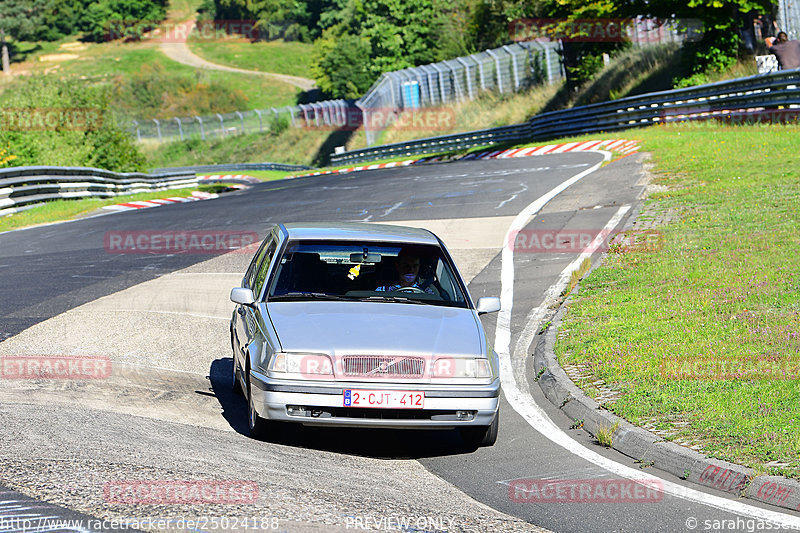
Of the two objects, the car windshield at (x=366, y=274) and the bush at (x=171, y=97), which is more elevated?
the car windshield at (x=366, y=274)

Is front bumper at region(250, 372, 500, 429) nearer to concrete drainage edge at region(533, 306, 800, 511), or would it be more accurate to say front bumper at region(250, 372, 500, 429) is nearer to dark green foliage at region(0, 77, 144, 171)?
concrete drainage edge at region(533, 306, 800, 511)

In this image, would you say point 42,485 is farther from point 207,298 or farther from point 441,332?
point 207,298

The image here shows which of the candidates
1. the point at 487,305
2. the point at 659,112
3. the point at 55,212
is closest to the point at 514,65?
the point at 659,112

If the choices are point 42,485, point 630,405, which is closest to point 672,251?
point 630,405

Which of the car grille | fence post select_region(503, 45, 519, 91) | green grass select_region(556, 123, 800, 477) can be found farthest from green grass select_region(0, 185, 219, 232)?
fence post select_region(503, 45, 519, 91)

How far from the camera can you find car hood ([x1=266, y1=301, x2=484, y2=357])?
6723 mm

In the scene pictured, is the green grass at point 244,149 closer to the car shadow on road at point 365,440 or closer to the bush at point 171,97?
the bush at point 171,97

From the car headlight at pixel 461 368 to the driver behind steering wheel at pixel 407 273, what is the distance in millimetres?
1212

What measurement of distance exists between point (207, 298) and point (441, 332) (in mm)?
6764

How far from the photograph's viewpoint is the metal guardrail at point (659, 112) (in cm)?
2689

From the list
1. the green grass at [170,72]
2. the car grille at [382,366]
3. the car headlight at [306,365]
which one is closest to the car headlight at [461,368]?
the car grille at [382,366]

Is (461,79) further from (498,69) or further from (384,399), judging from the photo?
(384,399)

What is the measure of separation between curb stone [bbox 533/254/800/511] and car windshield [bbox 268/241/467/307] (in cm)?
129

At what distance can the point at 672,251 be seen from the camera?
13.4m
